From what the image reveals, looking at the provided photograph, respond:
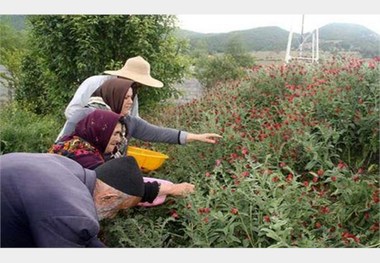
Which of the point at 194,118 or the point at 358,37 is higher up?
the point at 358,37

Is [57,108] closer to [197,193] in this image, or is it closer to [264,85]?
[264,85]

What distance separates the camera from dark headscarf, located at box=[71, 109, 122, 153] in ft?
8.77

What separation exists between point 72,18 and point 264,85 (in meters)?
3.31

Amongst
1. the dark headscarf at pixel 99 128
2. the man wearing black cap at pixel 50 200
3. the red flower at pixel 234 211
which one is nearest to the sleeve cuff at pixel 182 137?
the dark headscarf at pixel 99 128

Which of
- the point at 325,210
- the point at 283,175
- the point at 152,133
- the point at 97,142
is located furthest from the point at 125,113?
the point at 325,210

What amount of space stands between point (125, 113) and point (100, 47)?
3543 mm

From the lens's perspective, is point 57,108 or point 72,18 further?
point 57,108

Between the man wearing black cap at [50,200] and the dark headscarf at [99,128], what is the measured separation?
0.70 m

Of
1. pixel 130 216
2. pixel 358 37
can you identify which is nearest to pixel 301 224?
pixel 130 216

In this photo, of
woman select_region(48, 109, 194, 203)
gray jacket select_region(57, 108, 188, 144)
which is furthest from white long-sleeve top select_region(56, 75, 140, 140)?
woman select_region(48, 109, 194, 203)

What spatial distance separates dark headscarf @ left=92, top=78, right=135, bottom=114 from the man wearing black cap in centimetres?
124

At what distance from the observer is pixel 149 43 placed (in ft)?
22.1

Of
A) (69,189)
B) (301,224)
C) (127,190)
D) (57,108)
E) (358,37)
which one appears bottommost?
(57,108)

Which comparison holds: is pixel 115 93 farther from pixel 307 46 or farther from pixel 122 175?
pixel 307 46
